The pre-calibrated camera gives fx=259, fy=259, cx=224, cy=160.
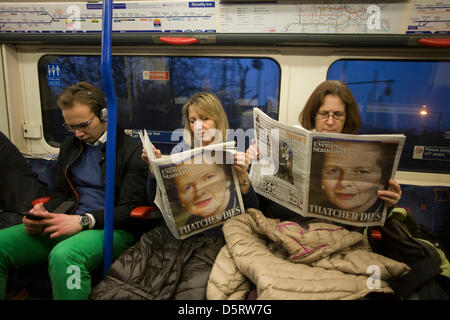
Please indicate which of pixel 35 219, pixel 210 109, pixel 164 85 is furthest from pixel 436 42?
pixel 35 219

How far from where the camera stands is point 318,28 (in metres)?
2.00

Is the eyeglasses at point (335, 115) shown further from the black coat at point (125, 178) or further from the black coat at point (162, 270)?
the black coat at point (125, 178)

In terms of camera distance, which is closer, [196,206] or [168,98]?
[196,206]

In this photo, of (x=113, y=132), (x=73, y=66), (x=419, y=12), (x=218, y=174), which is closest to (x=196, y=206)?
(x=218, y=174)

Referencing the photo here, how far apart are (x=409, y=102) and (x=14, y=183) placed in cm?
334

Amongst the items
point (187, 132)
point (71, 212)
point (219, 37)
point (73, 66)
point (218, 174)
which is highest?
point (219, 37)

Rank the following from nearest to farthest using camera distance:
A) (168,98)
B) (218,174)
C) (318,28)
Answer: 1. (218,174)
2. (318,28)
3. (168,98)

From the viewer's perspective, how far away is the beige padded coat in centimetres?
104

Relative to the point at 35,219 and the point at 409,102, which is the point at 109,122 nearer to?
the point at 35,219

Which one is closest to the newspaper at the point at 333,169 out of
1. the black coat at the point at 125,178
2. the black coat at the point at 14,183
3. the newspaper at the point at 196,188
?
the newspaper at the point at 196,188

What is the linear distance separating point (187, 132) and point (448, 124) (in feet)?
7.35

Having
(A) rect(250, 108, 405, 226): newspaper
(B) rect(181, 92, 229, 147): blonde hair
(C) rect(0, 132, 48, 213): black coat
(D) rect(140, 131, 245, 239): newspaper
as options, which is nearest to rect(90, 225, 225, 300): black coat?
(D) rect(140, 131, 245, 239): newspaper

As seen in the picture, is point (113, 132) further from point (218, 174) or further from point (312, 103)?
point (312, 103)

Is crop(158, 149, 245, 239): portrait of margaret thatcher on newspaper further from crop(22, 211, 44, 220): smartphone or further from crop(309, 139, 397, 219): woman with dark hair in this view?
crop(22, 211, 44, 220): smartphone
